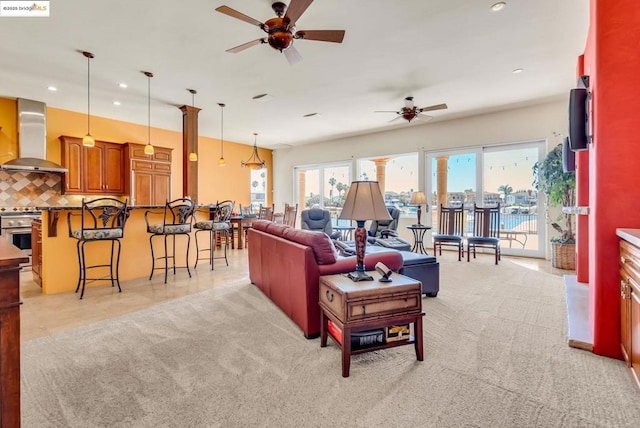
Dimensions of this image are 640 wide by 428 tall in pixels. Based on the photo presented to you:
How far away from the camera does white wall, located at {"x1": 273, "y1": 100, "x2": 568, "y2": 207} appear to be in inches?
218

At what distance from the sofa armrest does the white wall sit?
4.81m

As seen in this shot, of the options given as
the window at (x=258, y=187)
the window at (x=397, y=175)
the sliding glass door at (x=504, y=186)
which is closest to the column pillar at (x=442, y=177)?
the sliding glass door at (x=504, y=186)

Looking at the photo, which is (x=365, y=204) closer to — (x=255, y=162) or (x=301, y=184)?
(x=255, y=162)

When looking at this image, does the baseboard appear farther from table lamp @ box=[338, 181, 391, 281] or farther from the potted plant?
table lamp @ box=[338, 181, 391, 281]

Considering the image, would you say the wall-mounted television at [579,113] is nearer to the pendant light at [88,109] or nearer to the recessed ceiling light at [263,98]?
the recessed ceiling light at [263,98]

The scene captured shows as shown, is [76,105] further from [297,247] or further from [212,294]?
[297,247]

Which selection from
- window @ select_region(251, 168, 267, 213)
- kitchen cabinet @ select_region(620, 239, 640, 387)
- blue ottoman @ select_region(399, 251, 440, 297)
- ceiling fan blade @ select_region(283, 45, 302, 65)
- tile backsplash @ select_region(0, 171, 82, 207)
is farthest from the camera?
window @ select_region(251, 168, 267, 213)

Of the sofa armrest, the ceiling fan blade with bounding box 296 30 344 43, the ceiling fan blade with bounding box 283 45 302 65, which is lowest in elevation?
the sofa armrest

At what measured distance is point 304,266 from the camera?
2.32 metres

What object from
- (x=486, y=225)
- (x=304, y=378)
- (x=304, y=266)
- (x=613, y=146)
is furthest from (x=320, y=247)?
(x=486, y=225)

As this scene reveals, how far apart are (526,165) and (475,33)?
143 inches

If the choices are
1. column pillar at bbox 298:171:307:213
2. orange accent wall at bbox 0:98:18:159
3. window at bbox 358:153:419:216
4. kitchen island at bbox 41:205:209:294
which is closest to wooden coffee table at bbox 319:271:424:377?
kitchen island at bbox 41:205:209:294

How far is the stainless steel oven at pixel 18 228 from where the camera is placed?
4.80 m

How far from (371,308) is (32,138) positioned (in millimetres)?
6485
